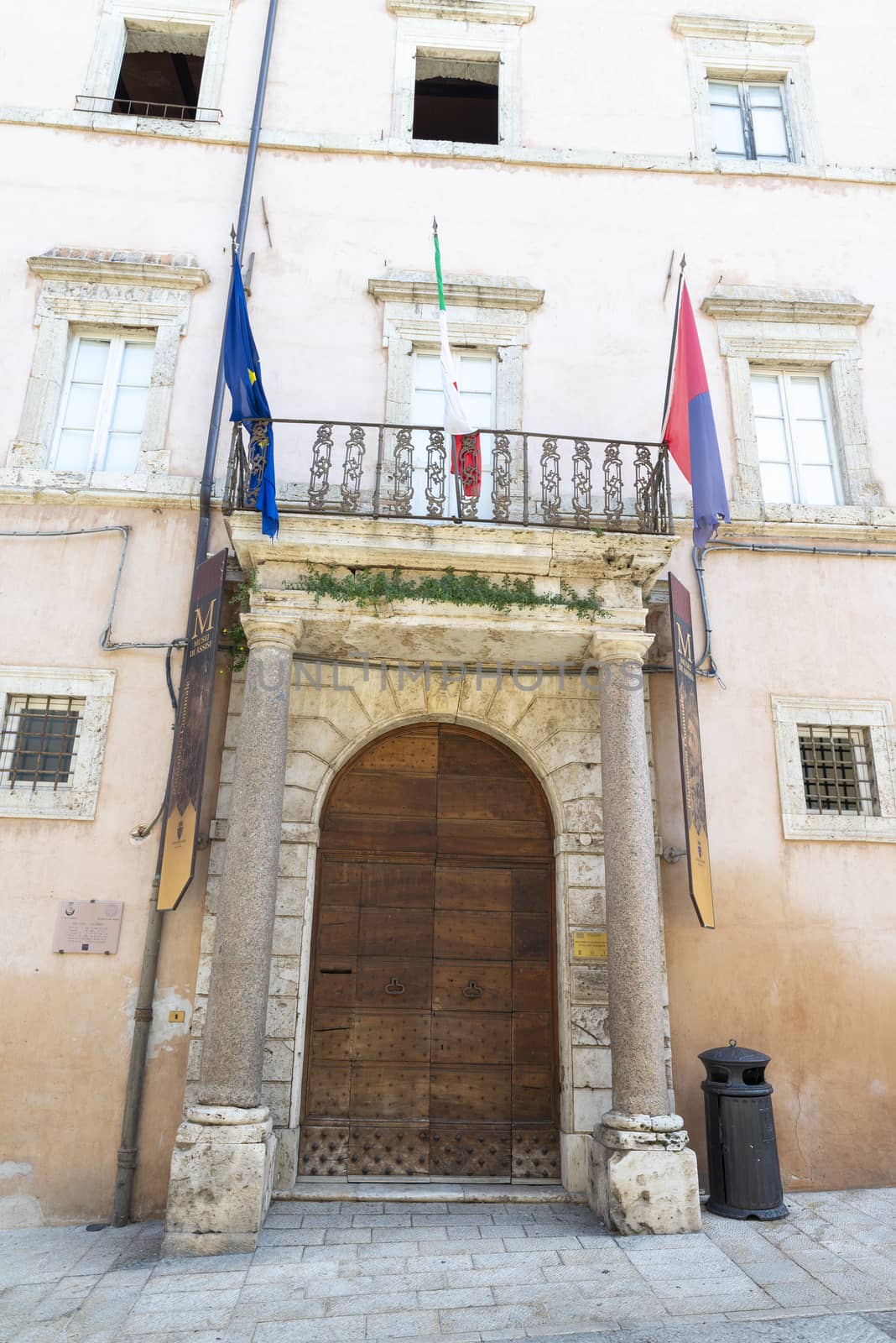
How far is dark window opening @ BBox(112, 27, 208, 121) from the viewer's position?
31.3 feet

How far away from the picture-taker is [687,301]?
23.5 feet

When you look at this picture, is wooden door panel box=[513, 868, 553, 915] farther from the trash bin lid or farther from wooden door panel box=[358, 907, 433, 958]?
the trash bin lid

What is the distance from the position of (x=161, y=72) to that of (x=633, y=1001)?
11032mm

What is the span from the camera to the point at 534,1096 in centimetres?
670

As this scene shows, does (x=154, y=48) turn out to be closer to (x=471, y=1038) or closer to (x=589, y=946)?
(x=589, y=946)

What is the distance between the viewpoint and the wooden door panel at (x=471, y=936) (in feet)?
22.8

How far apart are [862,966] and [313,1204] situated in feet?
14.3

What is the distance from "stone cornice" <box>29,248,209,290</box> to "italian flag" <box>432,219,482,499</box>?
263 centimetres

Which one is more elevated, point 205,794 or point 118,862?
point 205,794

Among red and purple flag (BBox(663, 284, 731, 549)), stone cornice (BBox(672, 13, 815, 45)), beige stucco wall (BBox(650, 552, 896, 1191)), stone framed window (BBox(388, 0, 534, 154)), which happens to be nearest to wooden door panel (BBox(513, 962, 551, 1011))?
beige stucco wall (BBox(650, 552, 896, 1191))

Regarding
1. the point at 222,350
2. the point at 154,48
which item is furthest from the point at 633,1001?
the point at 154,48

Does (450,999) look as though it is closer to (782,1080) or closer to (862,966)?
(782,1080)

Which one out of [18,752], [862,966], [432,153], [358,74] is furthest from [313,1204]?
[358,74]

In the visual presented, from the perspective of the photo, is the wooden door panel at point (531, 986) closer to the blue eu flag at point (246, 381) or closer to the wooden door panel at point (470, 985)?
the wooden door panel at point (470, 985)
